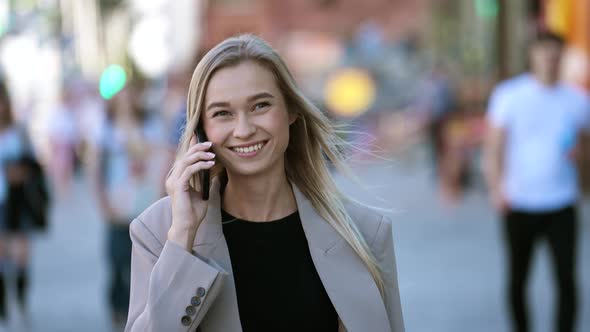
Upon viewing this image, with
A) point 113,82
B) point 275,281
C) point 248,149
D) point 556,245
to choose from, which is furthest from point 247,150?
point 113,82

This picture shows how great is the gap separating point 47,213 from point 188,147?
5.82 m

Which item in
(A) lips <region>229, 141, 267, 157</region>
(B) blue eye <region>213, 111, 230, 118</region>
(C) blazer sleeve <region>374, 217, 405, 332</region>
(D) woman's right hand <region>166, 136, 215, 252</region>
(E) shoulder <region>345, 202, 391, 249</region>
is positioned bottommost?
(C) blazer sleeve <region>374, 217, 405, 332</region>

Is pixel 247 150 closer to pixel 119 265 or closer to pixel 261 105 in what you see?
pixel 261 105

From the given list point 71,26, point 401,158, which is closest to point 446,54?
point 401,158

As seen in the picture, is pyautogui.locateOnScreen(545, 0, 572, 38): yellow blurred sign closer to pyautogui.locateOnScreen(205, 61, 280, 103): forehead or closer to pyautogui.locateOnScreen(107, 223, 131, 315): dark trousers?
pyautogui.locateOnScreen(107, 223, 131, 315): dark trousers

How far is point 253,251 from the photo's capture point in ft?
9.35

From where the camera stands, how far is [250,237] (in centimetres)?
287

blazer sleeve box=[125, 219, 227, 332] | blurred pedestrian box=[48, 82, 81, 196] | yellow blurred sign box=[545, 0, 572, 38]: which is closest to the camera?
blazer sleeve box=[125, 219, 227, 332]

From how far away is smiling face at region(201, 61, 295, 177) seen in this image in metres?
2.76

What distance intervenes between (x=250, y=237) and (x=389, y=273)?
37 centimetres

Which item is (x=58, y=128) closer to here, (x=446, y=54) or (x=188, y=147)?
(x=446, y=54)

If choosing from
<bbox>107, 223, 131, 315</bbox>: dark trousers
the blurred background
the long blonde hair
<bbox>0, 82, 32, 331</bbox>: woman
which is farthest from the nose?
<bbox>0, 82, 32, 331</bbox>: woman

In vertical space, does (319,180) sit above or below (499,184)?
above

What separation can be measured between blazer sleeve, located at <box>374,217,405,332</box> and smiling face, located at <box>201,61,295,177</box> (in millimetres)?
355
